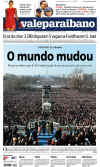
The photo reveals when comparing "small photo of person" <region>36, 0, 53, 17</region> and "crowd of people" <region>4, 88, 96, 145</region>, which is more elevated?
"small photo of person" <region>36, 0, 53, 17</region>

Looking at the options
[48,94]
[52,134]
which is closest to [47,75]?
[48,94]

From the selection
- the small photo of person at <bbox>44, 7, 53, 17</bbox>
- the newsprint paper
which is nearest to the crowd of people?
the newsprint paper

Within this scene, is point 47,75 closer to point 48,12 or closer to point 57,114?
point 57,114

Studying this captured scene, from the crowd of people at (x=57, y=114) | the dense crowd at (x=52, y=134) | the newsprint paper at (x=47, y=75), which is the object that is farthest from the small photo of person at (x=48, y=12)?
the dense crowd at (x=52, y=134)

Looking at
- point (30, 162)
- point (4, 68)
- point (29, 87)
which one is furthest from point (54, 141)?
point (4, 68)

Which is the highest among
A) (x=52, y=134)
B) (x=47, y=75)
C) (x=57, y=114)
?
(x=47, y=75)

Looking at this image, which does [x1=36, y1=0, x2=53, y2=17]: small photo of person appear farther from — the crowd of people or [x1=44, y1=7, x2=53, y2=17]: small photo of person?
the crowd of people

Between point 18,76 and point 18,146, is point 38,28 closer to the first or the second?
point 18,76

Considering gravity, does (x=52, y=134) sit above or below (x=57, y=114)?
below
